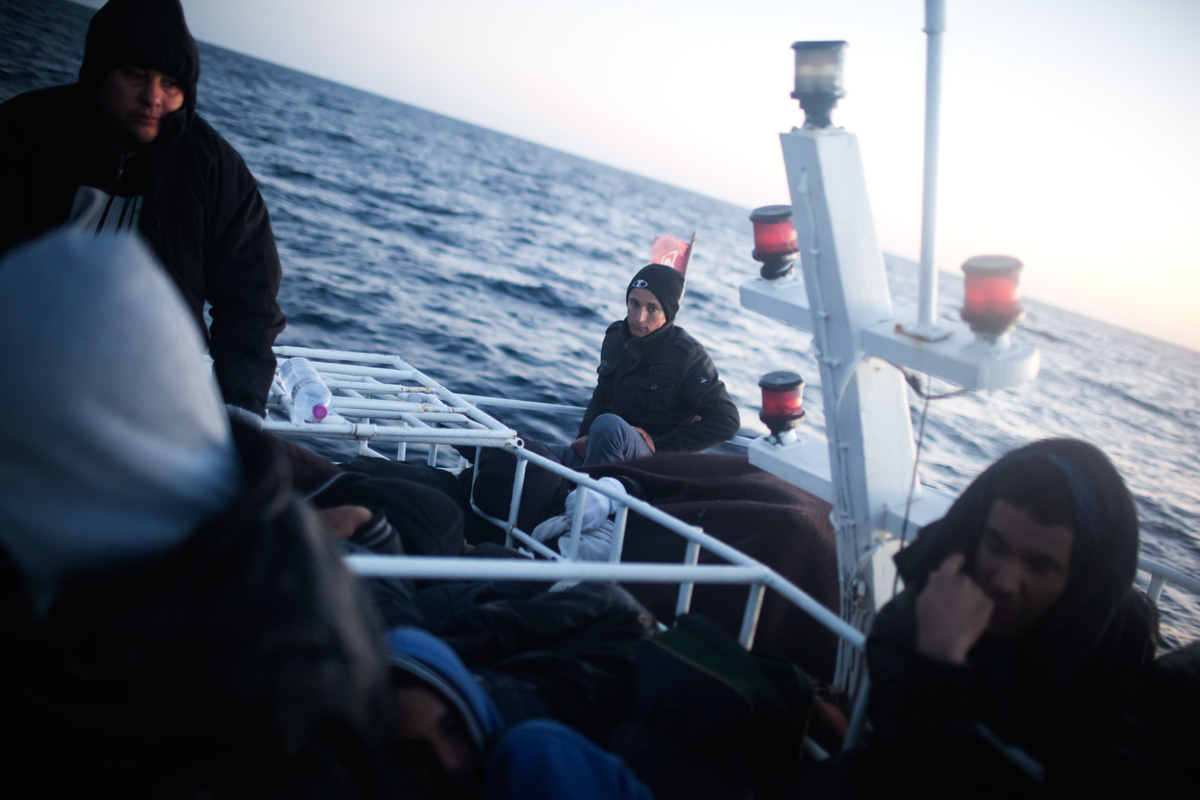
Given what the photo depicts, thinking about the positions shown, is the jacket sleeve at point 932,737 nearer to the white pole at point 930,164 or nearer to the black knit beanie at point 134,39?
the white pole at point 930,164

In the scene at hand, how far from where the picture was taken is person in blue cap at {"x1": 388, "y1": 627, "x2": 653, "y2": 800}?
4.10 ft

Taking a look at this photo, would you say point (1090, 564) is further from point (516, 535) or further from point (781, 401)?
point (516, 535)

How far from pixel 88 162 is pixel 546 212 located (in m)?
32.3

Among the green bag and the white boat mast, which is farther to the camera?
the white boat mast

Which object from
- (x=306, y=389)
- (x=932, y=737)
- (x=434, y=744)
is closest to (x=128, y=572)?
(x=434, y=744)

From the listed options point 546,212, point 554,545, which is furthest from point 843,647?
Result: point 546,212

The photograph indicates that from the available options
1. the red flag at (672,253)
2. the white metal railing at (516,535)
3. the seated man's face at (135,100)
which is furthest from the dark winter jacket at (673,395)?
the seated man's face at (135,100)

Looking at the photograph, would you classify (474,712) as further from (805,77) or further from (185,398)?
(805,77)

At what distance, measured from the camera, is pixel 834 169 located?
2158 millimetres

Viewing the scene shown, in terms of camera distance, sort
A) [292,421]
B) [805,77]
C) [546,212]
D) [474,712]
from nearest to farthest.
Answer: [474,712]
[805,77]
[292,421]
[546,212]

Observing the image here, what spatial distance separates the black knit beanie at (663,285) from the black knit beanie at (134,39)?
2.90m

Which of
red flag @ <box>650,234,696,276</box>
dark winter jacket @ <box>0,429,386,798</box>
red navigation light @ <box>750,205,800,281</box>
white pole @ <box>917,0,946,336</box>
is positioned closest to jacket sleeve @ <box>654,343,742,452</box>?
red flag @ <box>650,234,696,276</box>

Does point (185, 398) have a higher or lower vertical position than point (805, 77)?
lower

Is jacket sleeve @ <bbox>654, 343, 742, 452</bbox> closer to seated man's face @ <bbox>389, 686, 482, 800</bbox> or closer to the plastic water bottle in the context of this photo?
the plastic water bottle
